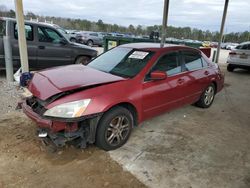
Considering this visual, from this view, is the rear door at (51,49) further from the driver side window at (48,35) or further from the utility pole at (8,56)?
the utility pole at (8,56)

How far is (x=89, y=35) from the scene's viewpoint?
82.3 feet

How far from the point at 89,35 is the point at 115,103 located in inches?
895

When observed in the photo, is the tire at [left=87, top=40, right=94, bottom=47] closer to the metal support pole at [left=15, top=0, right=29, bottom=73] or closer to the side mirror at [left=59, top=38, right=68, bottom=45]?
the side mirror at [left=59, top=38, right=68, bottom=45]

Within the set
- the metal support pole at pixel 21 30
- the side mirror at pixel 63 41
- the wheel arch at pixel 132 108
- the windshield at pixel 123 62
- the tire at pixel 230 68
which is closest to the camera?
the wheel arch at pixel 132 108

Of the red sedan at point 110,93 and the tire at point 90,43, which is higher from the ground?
the red sedan at point 110,93

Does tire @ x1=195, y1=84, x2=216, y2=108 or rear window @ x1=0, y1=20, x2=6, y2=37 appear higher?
rear window @ x1=0, y1=20, x2=6, y2=37

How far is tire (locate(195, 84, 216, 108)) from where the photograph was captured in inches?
225

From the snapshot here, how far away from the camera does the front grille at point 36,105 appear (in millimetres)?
3336

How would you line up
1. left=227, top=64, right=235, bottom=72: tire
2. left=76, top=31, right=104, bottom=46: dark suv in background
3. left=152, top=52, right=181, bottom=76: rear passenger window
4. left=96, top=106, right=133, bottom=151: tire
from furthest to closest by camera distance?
left=76, top=31, right=104, bottom=46: dark suv in background
left=227, top=64, right=235, bottom=72: tire
left=152, top=52, right=181, bottom=76: rear passenger window
left=96, top=106, right=133, bottom=151: tire

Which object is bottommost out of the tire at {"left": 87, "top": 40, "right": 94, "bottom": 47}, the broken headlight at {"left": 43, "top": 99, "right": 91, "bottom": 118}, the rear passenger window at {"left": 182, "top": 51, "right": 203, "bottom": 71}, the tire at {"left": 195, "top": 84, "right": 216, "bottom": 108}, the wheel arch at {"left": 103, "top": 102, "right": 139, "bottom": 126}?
the tire at {"left": 87, "top": 40, "right": 94, "bottom": 47}

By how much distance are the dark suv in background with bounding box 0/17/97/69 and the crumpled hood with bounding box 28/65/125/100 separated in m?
3.82

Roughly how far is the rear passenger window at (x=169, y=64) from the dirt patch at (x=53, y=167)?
1.75 m

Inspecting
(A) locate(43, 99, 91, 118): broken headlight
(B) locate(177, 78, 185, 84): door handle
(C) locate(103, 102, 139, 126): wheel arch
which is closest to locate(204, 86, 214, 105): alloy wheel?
(B) locate(177, 78, 185, 84): door handle

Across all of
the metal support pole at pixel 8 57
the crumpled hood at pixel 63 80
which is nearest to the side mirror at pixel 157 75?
the crumpled hood at pixel 63 80
